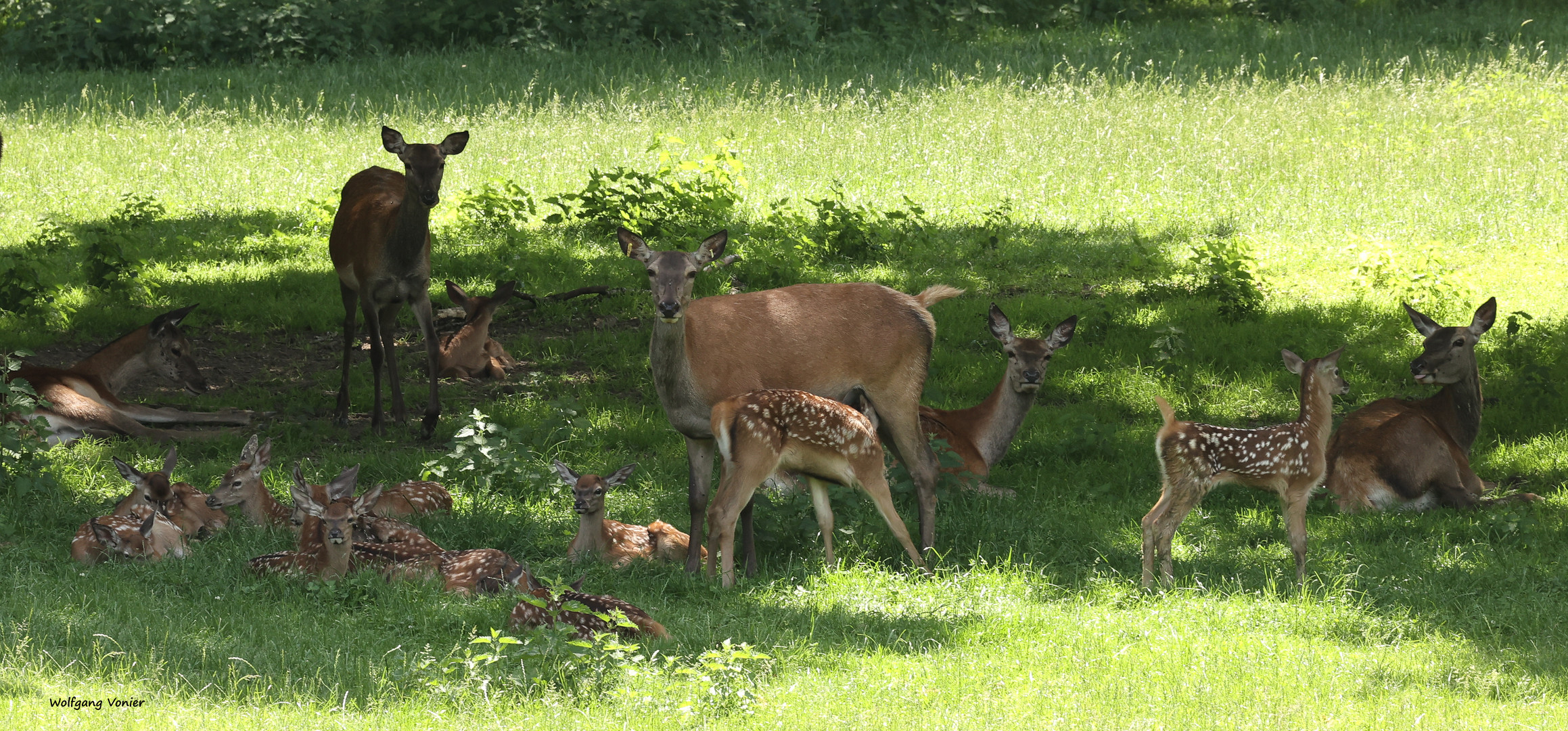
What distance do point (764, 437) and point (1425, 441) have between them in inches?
161

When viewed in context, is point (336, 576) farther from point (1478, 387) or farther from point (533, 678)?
point (1478, 387)

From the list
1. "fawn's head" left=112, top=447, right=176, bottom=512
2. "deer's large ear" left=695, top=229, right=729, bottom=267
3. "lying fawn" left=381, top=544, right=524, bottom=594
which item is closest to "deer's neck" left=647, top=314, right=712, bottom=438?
"deer's large ear" left=695, top=229, right=729, bottom=267

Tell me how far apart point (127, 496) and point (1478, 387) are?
25.4 ft

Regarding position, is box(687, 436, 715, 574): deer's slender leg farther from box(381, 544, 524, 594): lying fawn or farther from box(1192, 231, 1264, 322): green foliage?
box(1192, 231, 1264, 322): green foliage

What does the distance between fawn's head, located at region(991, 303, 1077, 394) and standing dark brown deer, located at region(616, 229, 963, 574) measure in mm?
907

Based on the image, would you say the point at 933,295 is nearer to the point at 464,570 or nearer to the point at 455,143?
the point at 464,570

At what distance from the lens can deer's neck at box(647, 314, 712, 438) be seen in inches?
294

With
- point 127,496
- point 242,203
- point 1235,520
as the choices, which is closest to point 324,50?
point 242,203

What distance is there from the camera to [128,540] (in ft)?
22.7

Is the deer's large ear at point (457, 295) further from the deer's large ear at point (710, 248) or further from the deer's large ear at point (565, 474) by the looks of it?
the deer's large ear at point (565, 474)

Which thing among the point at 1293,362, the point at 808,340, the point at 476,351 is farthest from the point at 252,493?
the point at 1293,362

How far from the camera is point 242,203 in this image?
14.9m

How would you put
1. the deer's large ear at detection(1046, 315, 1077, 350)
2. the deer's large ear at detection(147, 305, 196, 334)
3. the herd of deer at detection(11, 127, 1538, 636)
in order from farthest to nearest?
the deer's large ear at detection(147, 305, 196, 334)
the deer's large ear at detection(1046, 315, 1077, 350)
the herd of deer at detection(11, 127, 1538, 636)

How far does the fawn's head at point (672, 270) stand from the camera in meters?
7.28
